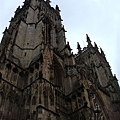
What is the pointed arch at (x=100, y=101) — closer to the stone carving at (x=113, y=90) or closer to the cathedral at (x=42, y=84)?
the cathedral at (x=42, y=84)

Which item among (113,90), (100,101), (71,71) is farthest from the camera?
(113,90)

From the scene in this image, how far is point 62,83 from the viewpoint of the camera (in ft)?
62.8

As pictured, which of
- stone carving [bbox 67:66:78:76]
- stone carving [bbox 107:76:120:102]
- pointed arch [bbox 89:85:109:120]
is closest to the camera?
stone carving [bbox 67:66:78:76]

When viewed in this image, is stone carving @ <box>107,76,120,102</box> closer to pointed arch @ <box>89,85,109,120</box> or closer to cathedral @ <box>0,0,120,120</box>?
cathedral @ <box>0,0,120,120</box>

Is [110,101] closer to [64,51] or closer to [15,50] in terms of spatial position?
[64,51]

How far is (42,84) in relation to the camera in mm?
13398

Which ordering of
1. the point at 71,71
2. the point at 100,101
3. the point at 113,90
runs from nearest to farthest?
1. the point at 71,71
2. the point at 100,101
3. the point at 113,90

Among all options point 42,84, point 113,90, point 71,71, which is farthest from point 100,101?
point 42,84

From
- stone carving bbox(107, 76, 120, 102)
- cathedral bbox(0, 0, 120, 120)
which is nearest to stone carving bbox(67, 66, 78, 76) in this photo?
cathedral bbox(0, 0, 120, 120)

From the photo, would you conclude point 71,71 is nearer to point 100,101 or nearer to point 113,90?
point 100,101

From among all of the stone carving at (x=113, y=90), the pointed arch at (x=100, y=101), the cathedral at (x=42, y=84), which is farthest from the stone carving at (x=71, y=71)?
the stone carving at (x=113, y=90)

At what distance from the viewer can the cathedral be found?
12797mm

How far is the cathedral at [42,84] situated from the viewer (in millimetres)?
12797

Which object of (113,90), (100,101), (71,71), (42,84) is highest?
(113,90)
